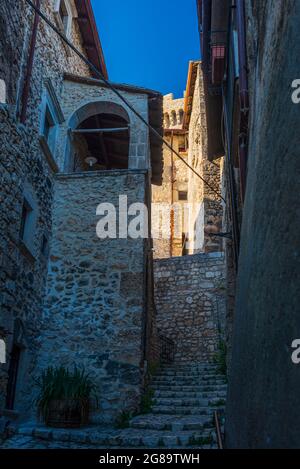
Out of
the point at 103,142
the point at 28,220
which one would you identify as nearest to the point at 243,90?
the point at 28,220

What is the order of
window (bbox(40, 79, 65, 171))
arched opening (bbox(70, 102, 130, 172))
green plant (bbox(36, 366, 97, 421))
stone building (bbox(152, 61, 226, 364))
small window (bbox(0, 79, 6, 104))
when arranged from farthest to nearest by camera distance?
1. stone building (bbox(152, 61, 226, 364))
2. arched opening (bbox(70, 102, 130, 172))
3. window (bbox(40, 79, 65, 171))
4. green plant (bbox(36, 366, 97, 421))
5. small window (bbox(0, 79, 6, 104))

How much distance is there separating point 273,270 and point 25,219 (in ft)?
19.5

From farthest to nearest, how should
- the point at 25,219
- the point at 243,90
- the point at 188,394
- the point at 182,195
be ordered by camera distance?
the point at 182,195 → the point at 188,394 → the point at 25,219 → the point at 243,90

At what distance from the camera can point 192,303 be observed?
13.7 m

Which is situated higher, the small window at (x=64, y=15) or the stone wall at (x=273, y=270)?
the small window at (x=64, y=15)

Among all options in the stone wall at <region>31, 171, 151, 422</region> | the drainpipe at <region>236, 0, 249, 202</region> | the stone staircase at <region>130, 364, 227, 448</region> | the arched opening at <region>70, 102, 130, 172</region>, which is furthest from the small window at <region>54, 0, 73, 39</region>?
the stone staircase at <region>130, 364, 227, 448</region>

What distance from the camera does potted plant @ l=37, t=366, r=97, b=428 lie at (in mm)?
6801

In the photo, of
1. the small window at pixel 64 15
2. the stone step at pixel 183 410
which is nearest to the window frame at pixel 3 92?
the small window at pixel 64 15

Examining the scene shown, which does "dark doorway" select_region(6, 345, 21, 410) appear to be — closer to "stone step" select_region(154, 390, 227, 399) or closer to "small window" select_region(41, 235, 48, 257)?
"small window" select_region(41, 235, 48, 257)

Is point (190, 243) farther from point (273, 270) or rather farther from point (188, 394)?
point (273, 270)

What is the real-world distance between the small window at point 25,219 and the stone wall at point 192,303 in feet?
22.0

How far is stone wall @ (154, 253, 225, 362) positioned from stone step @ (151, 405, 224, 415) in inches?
205

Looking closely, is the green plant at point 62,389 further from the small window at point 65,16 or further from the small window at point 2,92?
the small window at point 65,16

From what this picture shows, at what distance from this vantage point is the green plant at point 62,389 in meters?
6.85
